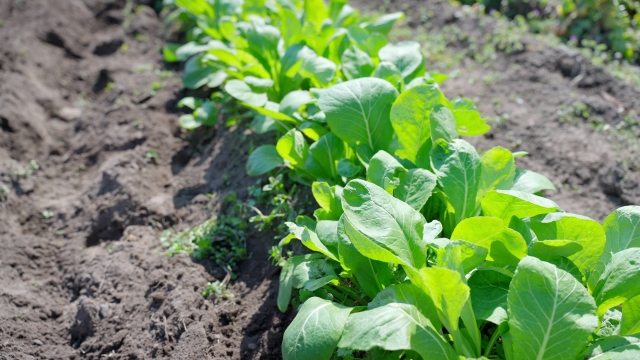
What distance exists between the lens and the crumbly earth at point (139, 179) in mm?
2387

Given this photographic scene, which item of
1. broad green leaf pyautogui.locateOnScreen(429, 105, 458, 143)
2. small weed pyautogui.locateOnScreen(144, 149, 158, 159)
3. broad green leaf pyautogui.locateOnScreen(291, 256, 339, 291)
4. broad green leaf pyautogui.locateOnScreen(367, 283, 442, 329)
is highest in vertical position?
broad green leaf pyautogui.locateOnScreen(429, 105, 458, 143)

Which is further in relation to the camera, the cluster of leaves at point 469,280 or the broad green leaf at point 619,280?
the broad green leaf at point 619,280

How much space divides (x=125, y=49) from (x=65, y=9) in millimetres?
1082

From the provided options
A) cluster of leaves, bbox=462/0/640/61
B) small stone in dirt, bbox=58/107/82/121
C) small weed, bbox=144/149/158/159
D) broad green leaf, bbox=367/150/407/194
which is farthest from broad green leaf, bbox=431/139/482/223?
small stone in dirt, bbox=58/107/82/121

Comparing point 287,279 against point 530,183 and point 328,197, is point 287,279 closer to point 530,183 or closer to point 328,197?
point 328,197

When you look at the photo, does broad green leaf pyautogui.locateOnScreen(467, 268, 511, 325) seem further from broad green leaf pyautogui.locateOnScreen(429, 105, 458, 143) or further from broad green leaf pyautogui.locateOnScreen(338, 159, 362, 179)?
broad green leaf pyautogui.locateOnScreen(338, 159, 362, 179)

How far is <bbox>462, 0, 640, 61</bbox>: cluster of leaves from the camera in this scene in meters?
4.32

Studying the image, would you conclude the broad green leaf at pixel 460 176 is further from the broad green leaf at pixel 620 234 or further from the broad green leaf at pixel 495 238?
the broad green leaf at pixel 620 234

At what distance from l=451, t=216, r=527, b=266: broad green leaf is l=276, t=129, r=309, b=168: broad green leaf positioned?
95cm

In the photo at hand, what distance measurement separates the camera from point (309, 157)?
8.54 ft

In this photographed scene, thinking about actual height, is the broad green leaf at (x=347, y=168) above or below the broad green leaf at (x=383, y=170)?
below

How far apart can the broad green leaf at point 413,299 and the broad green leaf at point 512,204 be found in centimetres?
46

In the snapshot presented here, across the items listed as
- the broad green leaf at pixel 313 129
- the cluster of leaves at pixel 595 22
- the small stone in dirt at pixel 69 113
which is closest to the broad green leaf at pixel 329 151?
the broad green leaf at pixel 313 129

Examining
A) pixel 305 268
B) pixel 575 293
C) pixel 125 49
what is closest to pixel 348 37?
pixel 305 268
